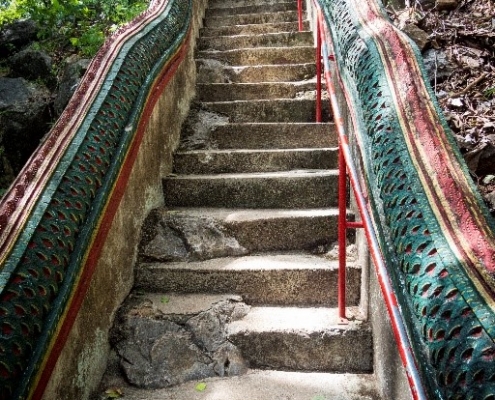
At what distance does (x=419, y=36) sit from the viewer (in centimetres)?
414

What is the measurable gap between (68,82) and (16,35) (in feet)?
5.18

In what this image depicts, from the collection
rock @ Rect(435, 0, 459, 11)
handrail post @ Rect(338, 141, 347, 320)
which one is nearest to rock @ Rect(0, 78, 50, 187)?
handrail post @ Rect(338, 141, 347, 320)

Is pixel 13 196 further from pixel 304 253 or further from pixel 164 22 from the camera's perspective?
pixel 164 22

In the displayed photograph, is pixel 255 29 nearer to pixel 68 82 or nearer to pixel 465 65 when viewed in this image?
pixel 68 82

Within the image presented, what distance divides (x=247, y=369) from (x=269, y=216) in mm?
924

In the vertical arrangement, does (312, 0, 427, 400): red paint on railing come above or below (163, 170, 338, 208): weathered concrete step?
above

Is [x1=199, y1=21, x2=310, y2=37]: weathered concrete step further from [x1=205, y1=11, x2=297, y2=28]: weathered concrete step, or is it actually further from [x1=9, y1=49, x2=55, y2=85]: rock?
[x1=9, y1=49, x2=55, y2=85]: rock

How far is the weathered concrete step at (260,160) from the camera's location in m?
3.25

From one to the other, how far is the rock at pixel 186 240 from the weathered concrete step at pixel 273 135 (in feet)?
3.24

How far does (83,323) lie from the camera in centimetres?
210

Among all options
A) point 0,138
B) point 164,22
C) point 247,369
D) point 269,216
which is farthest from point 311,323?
point 0,138

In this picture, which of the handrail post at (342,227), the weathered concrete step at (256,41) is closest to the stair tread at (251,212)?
the handrail post at (342,227)

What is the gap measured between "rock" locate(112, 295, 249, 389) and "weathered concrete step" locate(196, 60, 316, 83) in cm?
257

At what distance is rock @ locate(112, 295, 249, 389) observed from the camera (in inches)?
87.9
